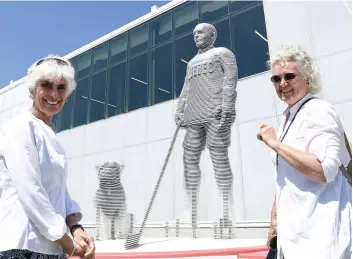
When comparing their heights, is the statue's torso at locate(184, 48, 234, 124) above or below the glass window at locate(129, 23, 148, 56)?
below

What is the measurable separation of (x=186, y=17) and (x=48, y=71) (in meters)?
7.83

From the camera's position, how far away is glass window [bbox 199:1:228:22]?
7762 mm

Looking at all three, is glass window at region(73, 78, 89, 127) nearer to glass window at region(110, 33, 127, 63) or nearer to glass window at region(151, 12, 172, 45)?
glass window at region(110, 33, 127, 63)

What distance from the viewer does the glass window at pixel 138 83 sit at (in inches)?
345

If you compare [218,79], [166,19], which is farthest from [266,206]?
[166,19]

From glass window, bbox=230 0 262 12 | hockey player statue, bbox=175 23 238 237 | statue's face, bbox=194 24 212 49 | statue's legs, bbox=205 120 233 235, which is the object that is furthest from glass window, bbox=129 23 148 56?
statue's legs, bbox=205 120 233 235

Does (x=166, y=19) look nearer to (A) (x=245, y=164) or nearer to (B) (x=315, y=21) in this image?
(B) (x=315, y=21)

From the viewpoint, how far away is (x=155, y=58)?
29.3 ft

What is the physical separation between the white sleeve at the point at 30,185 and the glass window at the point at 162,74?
276 inches

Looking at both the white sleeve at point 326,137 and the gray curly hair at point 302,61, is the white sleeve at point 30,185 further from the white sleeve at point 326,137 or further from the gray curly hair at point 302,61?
the gray curly hair at point 302,61

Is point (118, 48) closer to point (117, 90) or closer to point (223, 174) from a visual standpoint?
point (117, 90)

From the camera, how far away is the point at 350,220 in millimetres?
1017

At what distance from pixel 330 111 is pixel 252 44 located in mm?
6206

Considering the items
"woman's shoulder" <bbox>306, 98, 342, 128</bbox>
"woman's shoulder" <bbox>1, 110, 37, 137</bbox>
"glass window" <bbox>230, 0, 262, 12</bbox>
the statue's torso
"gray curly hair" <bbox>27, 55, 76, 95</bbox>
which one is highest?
"glass window" <bbox>230, 0, 262, 12</bbox>
